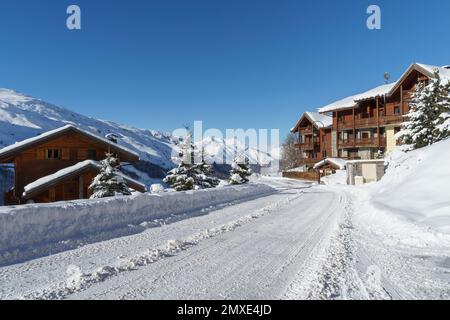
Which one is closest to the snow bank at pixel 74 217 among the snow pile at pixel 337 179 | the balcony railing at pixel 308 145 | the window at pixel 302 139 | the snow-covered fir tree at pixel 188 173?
the snow-covered fir tree at pixel 188 173

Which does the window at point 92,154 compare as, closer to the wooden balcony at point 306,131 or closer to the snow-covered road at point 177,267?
the snow-covered road at point 177,267

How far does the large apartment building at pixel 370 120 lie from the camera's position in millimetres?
42469

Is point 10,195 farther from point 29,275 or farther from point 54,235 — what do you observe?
point 29,275

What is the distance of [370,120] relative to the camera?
4812 cm

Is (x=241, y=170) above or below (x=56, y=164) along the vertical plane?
below

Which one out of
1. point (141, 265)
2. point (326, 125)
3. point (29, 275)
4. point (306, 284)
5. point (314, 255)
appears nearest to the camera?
point (306, 284)

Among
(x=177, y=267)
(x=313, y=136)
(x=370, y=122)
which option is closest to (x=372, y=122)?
(x=370, y=122)

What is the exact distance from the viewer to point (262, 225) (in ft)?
32.4

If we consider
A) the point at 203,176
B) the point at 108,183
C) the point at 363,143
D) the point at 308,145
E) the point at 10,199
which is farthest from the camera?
the point at 308,145

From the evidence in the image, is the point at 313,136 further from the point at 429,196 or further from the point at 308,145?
the point at 429,196

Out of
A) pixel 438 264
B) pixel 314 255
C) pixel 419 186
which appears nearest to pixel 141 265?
pixel 314 255

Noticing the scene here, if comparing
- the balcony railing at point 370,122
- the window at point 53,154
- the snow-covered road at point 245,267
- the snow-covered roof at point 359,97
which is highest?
the snow-covered roof at point 359,97

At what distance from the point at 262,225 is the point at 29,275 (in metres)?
6.46

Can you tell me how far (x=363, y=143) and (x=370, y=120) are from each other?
3.55 meters
